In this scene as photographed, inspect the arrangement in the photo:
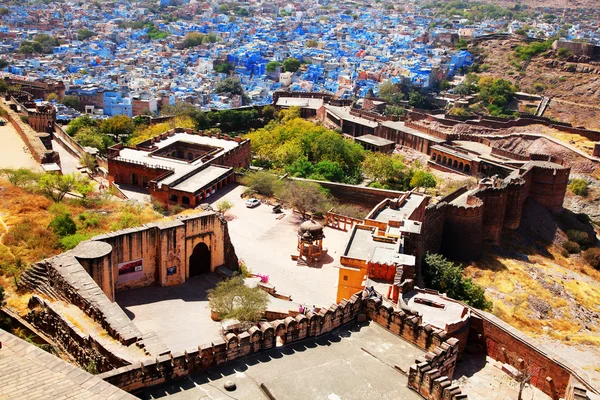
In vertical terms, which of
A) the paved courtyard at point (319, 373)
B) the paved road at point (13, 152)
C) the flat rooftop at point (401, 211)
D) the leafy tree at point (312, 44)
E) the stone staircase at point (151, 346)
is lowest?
the paved road at point (13, 152)

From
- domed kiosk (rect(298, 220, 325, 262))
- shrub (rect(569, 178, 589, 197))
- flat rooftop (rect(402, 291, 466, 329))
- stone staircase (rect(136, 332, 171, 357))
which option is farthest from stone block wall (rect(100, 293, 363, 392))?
shrub (rect(569, 178, 589, 197))

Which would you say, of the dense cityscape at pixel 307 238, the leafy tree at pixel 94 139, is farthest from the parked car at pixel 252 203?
the leafy tree at pixel 94 139

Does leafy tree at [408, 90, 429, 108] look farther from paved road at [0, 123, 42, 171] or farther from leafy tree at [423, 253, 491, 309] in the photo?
leafy tree at [423, 253, 491, 309]

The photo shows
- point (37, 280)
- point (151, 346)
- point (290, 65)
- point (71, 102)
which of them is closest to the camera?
point (151, 346)

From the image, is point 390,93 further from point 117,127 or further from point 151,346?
point 151,346

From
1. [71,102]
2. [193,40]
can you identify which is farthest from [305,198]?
[193,40]

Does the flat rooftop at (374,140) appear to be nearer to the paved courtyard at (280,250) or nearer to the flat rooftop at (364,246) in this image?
the paved courtyard at (280,250)
